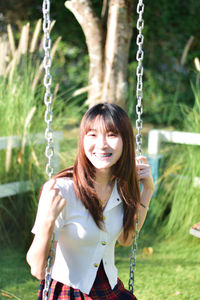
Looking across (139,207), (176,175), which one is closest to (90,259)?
(139,207)

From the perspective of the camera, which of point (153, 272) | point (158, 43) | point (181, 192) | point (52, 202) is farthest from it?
point (158, 43)

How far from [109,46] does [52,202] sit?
2752mm

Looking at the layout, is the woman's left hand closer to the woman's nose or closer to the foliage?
the woman's nose

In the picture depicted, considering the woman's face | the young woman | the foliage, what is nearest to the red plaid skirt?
the young woman

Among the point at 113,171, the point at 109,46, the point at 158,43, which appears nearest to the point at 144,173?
the point at 113,171

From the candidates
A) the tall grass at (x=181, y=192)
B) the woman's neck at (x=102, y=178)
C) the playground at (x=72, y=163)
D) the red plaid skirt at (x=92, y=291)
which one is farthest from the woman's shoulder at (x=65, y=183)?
the tall grass at (x=181, y=192)

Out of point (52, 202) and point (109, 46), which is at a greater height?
point (109, 46)

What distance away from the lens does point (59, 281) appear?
1861 mm

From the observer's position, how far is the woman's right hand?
1.66m

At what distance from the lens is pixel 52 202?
5.47 feet

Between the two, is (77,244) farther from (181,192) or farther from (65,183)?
(181,192)

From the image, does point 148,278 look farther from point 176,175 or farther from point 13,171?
point 13,171

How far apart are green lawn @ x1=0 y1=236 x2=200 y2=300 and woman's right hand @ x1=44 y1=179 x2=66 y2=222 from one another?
61.3 inches

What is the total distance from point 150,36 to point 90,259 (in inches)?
304
